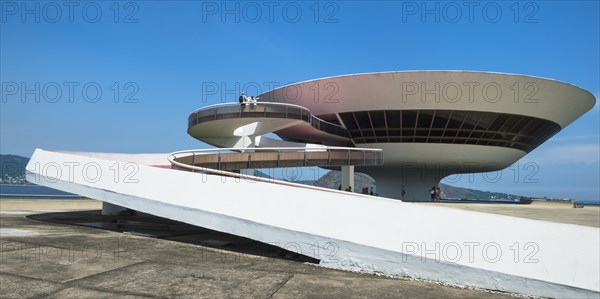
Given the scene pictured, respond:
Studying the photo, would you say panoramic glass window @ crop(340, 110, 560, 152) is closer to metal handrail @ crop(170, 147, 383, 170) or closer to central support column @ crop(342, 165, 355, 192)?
central support column @ crop(342, 165, 355, 192)

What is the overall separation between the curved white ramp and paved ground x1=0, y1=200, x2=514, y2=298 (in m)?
0.29

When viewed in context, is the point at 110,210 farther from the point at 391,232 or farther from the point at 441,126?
the point at 441,126

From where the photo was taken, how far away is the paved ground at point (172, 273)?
15.7 ft

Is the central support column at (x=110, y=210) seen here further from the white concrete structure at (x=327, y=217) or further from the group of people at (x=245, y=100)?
the group of people at (x=245, y=100)

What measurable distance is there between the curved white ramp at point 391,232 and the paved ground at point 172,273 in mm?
293

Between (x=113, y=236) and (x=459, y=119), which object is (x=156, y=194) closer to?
(x=113, y=236)

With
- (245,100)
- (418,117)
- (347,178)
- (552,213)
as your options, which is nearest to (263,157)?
(245,100)

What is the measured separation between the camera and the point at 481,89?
3200 centimetres

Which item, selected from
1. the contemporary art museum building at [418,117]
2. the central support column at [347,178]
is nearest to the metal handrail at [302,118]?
the contemporary art museum building at [418,117]

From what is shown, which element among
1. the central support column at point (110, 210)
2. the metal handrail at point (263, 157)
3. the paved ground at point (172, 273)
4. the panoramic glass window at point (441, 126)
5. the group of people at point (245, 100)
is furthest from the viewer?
the panoramic glass window at point (441, 126)

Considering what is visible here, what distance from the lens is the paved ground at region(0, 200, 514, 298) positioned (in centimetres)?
479

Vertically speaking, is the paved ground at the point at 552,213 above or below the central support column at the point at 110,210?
below

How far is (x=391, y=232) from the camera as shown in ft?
20.4

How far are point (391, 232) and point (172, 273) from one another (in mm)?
3195
